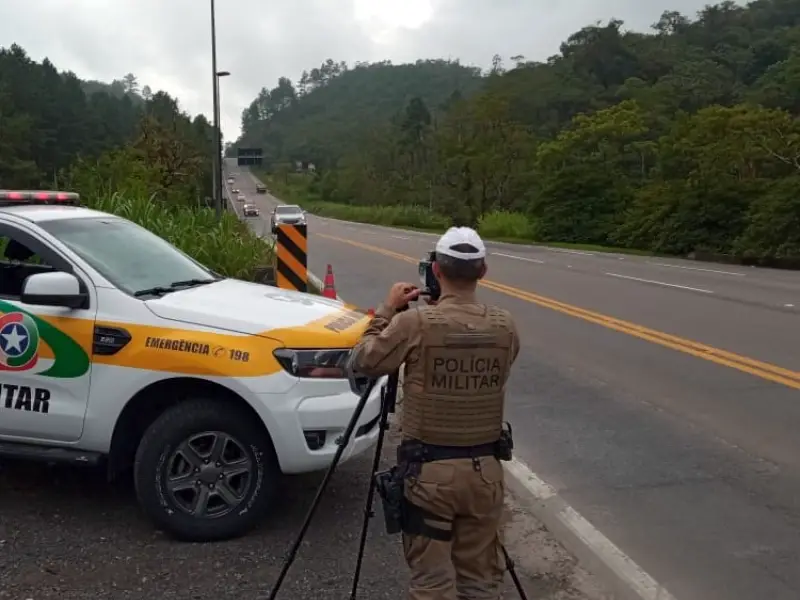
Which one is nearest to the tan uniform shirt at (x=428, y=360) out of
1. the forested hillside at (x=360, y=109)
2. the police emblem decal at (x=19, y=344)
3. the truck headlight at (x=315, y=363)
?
the truck headlight at (x=315, y=363)

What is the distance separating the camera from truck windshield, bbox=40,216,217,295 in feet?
17.6

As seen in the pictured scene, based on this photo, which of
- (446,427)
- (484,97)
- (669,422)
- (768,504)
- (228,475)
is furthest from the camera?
(484,97)

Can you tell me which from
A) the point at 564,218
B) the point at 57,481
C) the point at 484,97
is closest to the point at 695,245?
the point at 564,218

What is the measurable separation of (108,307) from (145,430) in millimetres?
694

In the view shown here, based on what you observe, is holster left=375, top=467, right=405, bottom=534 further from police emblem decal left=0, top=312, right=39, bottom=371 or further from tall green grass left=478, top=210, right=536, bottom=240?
tall green grass left=478, top=210, right=536, bottom=240

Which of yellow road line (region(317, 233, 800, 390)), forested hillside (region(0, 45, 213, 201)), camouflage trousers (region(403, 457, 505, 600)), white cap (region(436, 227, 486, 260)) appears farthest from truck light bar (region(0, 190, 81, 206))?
forested hillside (region(0, 45, 213, 201))

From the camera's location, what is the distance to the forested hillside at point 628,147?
36.0 m

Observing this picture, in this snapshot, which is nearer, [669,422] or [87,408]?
[87,408]

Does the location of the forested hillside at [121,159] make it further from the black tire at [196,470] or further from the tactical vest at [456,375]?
the tactical vest at [456,375]

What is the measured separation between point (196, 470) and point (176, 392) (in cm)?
44

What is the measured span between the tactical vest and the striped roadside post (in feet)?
28.8

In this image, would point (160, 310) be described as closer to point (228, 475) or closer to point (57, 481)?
point (228, 475)

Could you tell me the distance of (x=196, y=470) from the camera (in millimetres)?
4871

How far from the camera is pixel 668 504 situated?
5637mm
